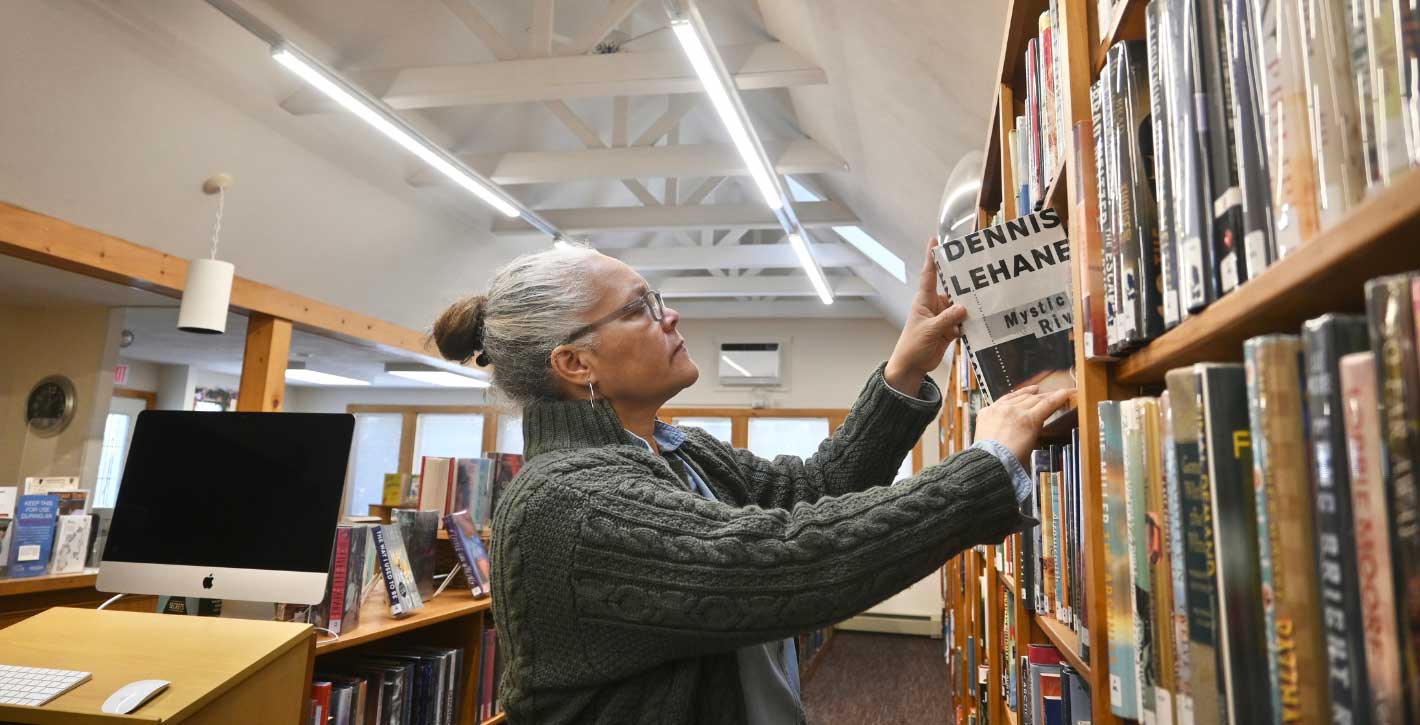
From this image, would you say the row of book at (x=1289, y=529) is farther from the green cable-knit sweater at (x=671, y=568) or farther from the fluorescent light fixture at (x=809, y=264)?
the fluorescent light fixture at (x=809, y=264)

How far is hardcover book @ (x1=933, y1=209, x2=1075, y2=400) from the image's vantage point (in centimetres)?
96

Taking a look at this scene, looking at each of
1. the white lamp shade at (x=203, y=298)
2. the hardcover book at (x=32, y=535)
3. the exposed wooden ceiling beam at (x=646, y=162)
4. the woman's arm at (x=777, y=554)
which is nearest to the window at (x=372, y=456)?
the exposed wooden ceiling beam at (x=646, y=162)

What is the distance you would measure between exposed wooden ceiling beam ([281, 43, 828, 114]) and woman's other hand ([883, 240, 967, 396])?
2.45 m

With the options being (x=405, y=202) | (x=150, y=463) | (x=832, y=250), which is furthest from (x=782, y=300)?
(x=150, y=463)

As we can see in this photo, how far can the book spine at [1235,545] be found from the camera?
486 mm

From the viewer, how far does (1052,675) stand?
1.18 metres

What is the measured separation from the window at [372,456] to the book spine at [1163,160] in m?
10.1

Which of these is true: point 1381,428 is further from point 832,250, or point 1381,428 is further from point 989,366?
point 832,250

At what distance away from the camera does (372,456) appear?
991 cm

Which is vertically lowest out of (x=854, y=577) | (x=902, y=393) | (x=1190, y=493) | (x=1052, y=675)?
(x=1052, y=675)

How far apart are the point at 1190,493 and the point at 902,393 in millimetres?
678

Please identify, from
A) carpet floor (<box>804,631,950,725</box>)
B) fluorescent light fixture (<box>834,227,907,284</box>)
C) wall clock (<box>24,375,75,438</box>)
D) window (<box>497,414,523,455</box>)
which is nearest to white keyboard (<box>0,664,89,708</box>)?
carpet floor (<box>804,631,950,725</box>)

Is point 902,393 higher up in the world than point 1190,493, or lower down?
higher up

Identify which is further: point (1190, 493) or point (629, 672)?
point (629, 672)
